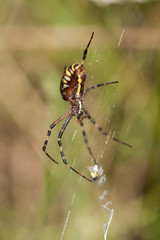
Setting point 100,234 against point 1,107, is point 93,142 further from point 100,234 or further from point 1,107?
point 1,107

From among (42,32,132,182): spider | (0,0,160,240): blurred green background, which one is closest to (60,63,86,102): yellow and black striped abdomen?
(42,32,132,182): spider

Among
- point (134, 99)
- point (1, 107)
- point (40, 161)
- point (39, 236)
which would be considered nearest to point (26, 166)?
point (40, 161)

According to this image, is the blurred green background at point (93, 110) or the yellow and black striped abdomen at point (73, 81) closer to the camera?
the yellow and black striped abdomen at point (73, 81)

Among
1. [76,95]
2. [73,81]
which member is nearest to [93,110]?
[76,95]

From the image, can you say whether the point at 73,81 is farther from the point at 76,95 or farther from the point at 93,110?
the point at 93,110

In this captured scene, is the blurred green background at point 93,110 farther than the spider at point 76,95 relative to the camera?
Yes

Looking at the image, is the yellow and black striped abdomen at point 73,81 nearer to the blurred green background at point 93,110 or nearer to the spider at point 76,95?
the spider at point 76,95

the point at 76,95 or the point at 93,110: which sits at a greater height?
the point at 76,95

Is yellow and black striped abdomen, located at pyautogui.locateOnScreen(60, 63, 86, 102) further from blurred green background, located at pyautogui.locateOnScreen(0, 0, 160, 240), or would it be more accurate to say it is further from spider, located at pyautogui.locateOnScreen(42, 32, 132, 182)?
blurred green background, located at pyautogui.locateOnScreen(0, 0, 160, 240)

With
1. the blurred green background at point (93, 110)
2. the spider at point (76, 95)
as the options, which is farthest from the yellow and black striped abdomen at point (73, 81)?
the blurred green background at point (93, 110)
